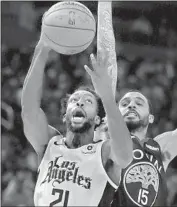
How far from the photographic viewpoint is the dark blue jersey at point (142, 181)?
421 centimetres

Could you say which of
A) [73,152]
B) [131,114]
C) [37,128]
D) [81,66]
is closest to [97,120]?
[73,152]

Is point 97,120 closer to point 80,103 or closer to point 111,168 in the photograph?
point 80,103

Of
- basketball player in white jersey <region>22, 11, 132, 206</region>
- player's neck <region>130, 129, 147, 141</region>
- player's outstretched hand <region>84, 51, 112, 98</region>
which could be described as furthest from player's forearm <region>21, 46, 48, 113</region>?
player's neck <region>130, 129, 147, 141</region>

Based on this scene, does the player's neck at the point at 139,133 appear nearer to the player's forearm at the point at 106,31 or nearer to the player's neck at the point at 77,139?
the player's forearm at the point at 106,31

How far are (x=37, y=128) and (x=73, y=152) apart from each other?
1.02 feet

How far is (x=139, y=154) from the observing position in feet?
14.3

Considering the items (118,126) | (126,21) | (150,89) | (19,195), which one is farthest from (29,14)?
(118,126)

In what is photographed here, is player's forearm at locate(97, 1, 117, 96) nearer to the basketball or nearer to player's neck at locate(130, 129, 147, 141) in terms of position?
player's neck at locate(130, 129, 147, 141)

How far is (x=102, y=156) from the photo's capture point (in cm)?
363

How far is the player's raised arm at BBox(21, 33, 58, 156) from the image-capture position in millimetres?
3625

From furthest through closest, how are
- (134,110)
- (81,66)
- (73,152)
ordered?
(81,66) → (134,110) → (73,152)

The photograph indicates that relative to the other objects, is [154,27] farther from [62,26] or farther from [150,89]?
[62,26]

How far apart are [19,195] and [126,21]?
11.4 ft

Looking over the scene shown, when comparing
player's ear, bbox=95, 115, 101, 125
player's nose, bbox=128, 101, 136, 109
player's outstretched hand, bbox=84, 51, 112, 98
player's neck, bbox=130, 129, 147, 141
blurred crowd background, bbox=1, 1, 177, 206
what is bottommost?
blurred crowd background, bbox=1, 1, 177, 206
